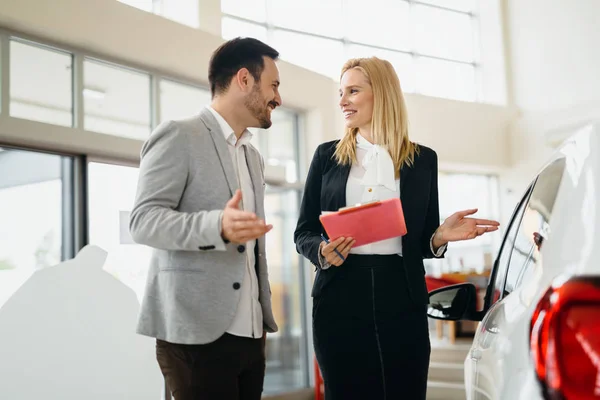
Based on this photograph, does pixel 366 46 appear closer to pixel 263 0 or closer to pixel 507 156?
pixel 263 0

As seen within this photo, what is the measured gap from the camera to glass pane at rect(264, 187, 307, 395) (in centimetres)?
695

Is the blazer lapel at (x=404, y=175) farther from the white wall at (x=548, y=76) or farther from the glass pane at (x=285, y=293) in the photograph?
the white wall at (x=548, y=76)

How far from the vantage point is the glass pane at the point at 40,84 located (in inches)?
180

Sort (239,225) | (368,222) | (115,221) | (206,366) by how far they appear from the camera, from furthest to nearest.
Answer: (115,221) < (368,222) < (206,366) < (239,225)

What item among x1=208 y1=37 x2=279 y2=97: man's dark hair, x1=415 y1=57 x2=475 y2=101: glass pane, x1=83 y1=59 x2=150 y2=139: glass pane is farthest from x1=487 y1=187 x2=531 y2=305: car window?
x1=415 y1=57 x2=475 y2=101: glass pane

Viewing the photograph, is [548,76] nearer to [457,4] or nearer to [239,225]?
[457,4]

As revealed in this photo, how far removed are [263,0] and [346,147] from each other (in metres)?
7.22

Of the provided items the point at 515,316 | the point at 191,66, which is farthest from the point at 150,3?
the point at 515,316

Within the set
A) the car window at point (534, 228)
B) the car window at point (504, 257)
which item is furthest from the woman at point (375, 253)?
the car window at point (534, 228)

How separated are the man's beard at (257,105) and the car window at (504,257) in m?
0.71

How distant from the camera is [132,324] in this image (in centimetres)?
456

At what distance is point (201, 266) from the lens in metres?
1.58

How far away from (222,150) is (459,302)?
774mm

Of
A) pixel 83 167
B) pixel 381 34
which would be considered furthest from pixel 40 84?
pixel 381 34
